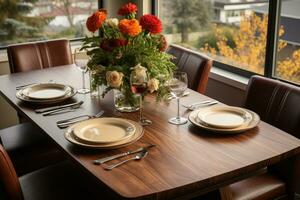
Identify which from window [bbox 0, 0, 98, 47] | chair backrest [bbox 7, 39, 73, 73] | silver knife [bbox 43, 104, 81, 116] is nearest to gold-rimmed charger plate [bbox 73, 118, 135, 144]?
silver knife [bbox 43, 104, 81, 116]

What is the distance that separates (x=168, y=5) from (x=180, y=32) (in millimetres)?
275

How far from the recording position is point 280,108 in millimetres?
2053

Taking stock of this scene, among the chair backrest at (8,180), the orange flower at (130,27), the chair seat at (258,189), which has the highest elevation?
the orange flower at (130,27)

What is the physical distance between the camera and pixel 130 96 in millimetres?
2041

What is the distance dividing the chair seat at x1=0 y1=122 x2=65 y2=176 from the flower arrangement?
567mm

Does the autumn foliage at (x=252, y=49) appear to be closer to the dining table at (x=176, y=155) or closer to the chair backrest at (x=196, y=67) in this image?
the chair backrest at (x=196, y=67)

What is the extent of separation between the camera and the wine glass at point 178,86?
6.21 feet

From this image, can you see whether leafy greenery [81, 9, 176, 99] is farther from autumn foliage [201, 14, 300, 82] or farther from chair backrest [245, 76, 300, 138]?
autumn foliage [201, 14, 300, 82]

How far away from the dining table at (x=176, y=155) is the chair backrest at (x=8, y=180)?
0.66 feet

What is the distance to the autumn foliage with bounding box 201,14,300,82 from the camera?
2719mm

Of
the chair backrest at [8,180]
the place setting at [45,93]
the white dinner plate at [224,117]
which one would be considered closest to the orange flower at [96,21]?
the place setting at [45,93]

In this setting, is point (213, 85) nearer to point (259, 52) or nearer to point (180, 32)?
point (259, 52)

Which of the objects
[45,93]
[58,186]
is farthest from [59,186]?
[45,93]

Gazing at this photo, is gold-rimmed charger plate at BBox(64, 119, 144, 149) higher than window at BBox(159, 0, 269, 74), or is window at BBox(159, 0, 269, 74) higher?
window at BBox(159, 0, 269, 74)
